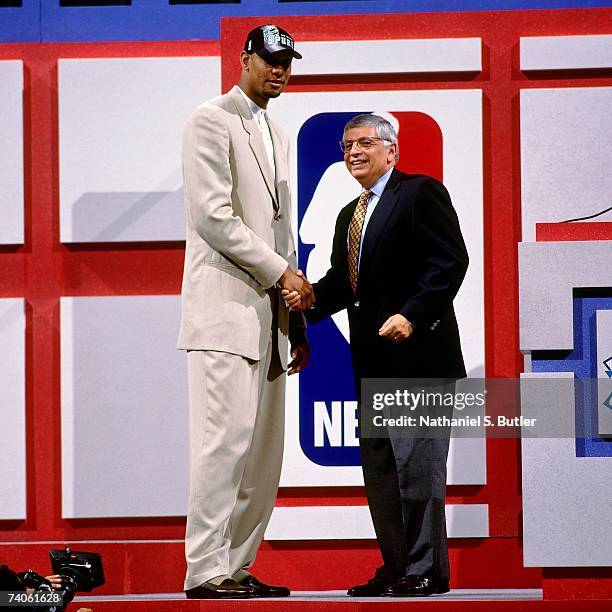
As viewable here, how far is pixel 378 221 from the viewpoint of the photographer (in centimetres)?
363

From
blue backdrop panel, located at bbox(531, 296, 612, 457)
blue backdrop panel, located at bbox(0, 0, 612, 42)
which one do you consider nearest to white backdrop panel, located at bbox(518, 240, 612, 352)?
blue backdrop panel, located at bbox(531, 296, 612, 457)

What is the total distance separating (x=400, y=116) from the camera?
4.29 metres

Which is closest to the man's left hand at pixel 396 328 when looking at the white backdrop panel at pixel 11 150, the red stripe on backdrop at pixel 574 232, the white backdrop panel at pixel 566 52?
the red stripe on backdrop at pixel 574 232

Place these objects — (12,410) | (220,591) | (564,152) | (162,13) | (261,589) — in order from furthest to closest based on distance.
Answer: (162,13) < (12,410) < (564,152) < (261,589) < (220,591)

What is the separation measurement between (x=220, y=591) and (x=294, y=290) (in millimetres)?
857

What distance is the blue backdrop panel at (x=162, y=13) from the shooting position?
4434 millimetres

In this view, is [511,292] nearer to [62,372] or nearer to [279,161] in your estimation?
[279,161]

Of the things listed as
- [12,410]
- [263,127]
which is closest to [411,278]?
[263,127]

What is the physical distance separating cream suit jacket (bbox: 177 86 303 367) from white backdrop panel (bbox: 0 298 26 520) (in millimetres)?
1266

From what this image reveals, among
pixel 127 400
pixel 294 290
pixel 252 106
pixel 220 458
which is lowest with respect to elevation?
pixel 220 458

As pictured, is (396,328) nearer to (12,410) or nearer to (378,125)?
(378,125)

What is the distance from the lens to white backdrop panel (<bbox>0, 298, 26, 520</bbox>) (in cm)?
434

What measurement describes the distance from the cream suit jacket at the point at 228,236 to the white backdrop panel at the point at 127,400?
105 centimetres

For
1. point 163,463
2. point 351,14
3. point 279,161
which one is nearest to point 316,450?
point 163,463
